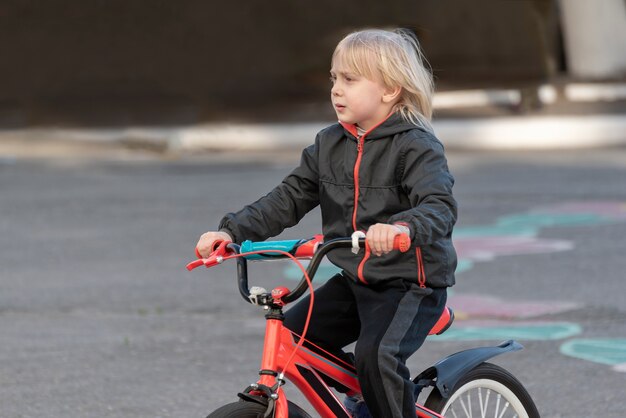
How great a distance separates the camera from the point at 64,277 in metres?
8.12

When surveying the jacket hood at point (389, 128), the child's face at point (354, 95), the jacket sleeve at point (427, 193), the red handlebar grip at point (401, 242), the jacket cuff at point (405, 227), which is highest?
the child's face at point (354, 95)

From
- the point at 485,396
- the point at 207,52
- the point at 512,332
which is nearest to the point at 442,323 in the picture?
the point at 485,396

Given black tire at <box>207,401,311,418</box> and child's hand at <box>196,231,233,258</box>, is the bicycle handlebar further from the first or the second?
black tire at <box>207,401,311,418</box>

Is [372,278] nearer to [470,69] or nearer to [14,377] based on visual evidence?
[14,377]

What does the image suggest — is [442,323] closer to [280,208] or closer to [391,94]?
[280,208]

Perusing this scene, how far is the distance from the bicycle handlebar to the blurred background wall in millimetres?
15598

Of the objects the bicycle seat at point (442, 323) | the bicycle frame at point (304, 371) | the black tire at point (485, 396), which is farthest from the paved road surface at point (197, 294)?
the bicycle frame at point (304, 371)

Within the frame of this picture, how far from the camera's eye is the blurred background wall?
19.1 metres

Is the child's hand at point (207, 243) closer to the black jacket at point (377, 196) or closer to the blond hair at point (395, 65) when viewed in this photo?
the black jacket at point (377, 196)

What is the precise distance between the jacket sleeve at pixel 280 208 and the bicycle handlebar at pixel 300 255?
0.18 meters

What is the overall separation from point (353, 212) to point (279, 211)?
23 cm

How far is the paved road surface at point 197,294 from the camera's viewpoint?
543 centimetres

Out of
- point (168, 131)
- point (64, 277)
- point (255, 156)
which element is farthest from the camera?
point (168, 131)


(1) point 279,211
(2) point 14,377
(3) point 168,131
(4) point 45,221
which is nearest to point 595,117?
(3) point 168,131
